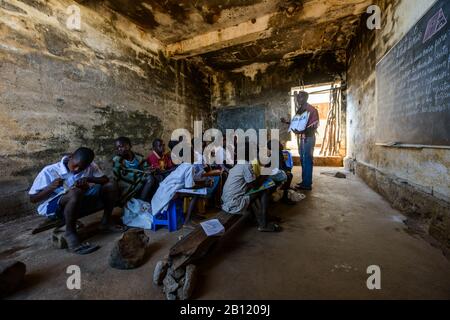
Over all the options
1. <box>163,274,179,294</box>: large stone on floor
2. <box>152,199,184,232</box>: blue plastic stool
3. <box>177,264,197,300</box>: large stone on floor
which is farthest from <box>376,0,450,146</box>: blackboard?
<box>152,199,184,232</box>: blue plastic stool

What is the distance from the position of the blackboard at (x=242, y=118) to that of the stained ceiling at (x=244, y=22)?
2.28 meters

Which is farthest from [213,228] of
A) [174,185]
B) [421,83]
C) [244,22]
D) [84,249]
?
[244,22]

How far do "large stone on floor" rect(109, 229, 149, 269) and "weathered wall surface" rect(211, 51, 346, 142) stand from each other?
6.82 metres

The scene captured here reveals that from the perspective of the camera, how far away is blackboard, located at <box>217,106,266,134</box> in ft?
26.5

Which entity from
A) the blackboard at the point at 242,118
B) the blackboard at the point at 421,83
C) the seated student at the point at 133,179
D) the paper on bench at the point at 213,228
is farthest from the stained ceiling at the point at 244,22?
the paper on bench at the point at 213,228

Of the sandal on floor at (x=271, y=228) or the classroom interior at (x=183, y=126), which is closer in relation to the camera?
the classroom interior at (x=183, y=126)

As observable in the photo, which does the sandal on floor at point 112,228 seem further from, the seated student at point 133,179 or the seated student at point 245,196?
→ the seated student at point 245,196

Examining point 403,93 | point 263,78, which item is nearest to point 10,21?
point 403,93

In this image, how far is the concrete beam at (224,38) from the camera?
180 inches

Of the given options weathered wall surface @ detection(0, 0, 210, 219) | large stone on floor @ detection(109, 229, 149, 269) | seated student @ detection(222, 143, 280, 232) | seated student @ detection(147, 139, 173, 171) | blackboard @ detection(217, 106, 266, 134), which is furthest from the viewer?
blackboard @ detection(217, 106, 266, 134)

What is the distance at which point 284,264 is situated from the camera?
66.8 inches

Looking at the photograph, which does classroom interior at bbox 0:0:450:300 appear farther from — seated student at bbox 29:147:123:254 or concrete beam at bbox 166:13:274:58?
seated student at bbox 29:147:123:254

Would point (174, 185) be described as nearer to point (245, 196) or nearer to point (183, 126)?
point (245, 196)
